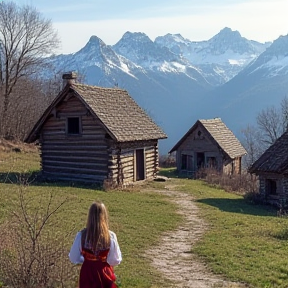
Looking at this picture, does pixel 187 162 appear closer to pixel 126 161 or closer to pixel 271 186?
pixel 271 186

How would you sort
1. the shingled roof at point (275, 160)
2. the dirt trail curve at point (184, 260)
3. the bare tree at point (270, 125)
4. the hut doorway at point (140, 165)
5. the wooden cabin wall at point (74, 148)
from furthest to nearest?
the bare tree at point (270, 125)
the hut doorway at point (140, 165)
the shingled roof at point (275, 160)
the wooden cabin wall at point (74, 148)
the dirt trail curve at point (184, 260)

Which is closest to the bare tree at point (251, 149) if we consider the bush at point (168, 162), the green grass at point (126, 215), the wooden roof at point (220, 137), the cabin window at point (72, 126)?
the bush at point (168, 162)

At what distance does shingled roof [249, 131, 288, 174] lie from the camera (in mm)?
26391

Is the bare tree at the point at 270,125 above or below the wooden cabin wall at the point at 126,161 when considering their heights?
above

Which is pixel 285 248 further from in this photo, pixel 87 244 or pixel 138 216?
pixel 87 244

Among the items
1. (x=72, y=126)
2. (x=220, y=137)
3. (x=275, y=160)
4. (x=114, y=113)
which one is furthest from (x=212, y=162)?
(x=72, y=126)

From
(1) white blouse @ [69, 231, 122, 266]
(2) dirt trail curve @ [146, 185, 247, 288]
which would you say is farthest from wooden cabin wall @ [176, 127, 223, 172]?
(1) white blouse @ [69, 231, 122, 266]

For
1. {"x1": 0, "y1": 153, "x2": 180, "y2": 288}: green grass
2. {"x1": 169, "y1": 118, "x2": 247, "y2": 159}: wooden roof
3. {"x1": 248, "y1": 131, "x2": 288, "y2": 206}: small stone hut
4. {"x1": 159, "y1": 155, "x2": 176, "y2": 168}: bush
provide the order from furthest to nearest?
{"x1": 159, "y1": 155, "x2": 176, "y2": 168}: bush
{"x1": 169, "y1": 118, "x2": 247, "y2": 159}: wooden roof
{"x1": 248, "y1": 131, "x2": 288, "y2": 206}: small stone hut
{"x1": 0, "y1": 153, "x2": 180, "y2": 288}: green grass

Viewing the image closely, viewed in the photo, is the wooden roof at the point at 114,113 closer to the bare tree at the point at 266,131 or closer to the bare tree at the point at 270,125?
the bare tree at the point at 266,131

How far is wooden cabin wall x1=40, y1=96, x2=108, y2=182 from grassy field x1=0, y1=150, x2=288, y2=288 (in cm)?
166

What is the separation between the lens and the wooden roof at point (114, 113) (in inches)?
1012

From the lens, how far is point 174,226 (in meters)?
17.1

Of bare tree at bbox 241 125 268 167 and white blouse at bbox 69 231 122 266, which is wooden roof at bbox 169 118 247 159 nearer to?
bare tree at bbox 241 125 268 167

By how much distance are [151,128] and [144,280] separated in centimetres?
1988
